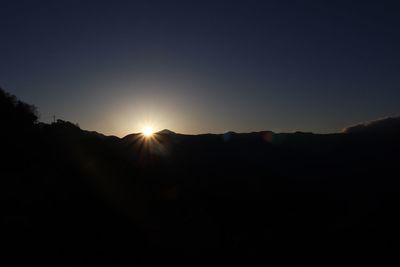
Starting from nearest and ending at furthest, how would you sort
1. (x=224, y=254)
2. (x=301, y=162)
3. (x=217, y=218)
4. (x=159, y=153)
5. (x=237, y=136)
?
(x=224, y=254) → (x=217, y=218) → (x=159, y=153) → (x=301, y=162) → (x=237, y=136)

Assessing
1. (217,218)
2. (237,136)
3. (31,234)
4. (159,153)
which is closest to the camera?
(31,234)

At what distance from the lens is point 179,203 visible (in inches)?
1951

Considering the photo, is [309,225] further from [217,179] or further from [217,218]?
[217,179]

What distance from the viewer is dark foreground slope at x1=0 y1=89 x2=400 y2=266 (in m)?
37.3

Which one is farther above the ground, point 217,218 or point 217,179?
point 217,179

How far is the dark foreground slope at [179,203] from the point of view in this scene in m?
37.3

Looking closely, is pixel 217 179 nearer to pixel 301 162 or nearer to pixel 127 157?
pixel 127 157

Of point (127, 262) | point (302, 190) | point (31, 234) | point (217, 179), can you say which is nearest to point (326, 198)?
point (302, 190)

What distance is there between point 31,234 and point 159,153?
38.8 meters

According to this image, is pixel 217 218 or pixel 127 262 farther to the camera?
pixel 217 218

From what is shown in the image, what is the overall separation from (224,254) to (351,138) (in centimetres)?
6750

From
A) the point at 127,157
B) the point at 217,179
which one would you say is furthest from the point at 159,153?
the point at 217,179

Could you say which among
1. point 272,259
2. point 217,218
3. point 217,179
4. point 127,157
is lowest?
point 272,259

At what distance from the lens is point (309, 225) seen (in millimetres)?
52344
